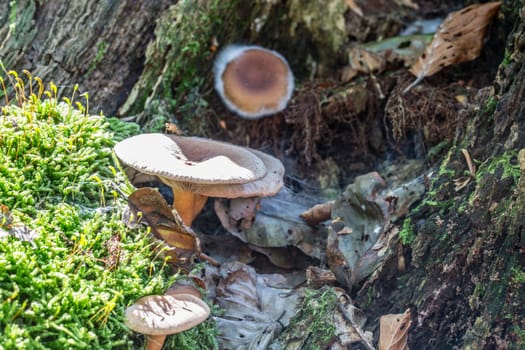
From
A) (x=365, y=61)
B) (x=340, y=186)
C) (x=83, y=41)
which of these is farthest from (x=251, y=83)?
(x=83, y=41)

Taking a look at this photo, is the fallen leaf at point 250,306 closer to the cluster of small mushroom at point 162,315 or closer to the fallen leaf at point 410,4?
the cluster of small mushroom at point 162,315

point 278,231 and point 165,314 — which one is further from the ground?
point 165,314

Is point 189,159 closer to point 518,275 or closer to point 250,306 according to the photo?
point 250,306

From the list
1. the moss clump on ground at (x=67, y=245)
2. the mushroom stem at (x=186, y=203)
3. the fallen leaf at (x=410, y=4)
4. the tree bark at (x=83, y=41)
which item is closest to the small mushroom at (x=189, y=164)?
the mushroom stem at (x=186, y=203)

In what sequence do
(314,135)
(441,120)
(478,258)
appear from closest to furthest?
(478,258) → (441,120) → (314,135)

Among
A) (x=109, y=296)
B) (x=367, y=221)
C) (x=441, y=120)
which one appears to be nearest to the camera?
(x=109, y=296)

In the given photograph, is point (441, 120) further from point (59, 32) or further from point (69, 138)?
point (59, 32)

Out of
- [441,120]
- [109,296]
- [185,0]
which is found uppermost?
[185,0]

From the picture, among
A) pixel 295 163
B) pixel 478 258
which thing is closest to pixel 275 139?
pixel 295 163
